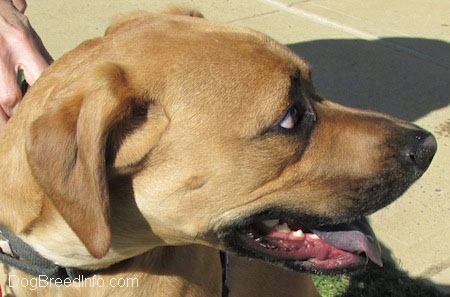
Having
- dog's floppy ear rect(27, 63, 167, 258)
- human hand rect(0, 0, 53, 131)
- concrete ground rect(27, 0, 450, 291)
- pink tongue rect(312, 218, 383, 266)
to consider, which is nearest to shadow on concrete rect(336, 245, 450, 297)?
concrete ground rect(27, 0, 450, 291)

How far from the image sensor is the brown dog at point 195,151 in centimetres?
289

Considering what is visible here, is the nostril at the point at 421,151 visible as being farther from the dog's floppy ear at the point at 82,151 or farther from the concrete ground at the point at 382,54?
the concrete ground at the point at 382,54

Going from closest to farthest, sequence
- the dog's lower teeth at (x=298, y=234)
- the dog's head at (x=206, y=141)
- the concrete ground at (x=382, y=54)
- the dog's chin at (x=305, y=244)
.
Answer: the dog's head at (x=206, y=141) < the dog's chin at (x=305, y=244) < the dog's lower teeth at (x=298, y=234) < the concrete ground at (x=382, y=54)

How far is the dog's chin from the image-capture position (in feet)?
10.2

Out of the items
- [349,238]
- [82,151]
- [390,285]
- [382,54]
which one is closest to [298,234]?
[349,238]

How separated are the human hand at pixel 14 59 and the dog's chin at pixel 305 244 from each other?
48.0 inches

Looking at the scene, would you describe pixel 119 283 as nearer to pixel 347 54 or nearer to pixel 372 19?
pixel 347 54

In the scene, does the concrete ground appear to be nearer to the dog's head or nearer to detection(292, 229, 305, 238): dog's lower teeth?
detection(292, 229, 305, 238): dog's lower teeth

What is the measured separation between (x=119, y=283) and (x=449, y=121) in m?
3.87

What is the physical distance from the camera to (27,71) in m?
3.71

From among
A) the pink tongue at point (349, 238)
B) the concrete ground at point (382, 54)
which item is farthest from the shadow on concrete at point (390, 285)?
the pink tongue at point (349, 238)

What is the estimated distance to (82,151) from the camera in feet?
8.84

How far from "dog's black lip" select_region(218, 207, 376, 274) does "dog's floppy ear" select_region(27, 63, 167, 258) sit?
1.72 feet

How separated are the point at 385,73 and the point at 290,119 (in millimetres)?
4333
